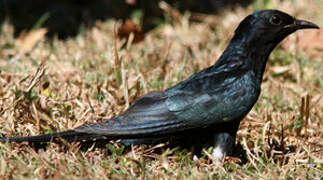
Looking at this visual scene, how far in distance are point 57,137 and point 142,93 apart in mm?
1324

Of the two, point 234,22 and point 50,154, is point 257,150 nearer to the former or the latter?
point 50,154

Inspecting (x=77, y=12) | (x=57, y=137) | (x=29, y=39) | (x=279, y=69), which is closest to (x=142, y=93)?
(x=57, y=137)

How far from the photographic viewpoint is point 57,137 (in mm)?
3439

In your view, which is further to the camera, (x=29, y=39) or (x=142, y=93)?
(x=29, y=39)

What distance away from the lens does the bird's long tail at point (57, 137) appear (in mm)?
3371

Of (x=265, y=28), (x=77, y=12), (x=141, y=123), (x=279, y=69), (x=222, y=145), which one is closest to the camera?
(x=141, y=123)

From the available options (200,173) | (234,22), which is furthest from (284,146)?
(234,22)

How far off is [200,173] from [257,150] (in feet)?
2.52

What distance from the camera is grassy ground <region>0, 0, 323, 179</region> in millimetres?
3279

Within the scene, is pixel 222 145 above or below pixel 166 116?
below

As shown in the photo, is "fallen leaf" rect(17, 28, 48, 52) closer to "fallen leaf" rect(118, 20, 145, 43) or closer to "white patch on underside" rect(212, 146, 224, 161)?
"fallen leaf" rect(118, 20, 145, 43)

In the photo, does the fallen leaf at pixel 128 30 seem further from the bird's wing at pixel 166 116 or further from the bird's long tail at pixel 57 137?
the bird's long tail at pixel 57 137

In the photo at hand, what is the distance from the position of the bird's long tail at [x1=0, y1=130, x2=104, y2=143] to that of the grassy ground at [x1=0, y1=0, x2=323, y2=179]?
58 millimetres

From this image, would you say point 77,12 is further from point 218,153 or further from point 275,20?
point 218,153
